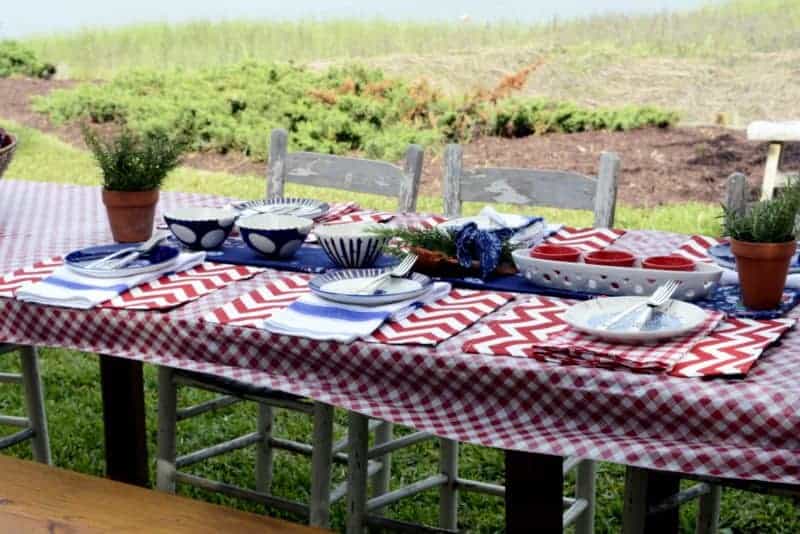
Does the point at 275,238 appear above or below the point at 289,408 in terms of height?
above

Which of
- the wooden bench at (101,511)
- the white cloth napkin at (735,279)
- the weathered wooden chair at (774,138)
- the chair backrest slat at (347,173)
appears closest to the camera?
the wooden bench at (101,511)

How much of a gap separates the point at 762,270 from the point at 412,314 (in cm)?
60

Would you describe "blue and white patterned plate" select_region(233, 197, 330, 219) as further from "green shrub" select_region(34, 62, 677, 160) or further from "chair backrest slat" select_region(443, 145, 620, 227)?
"green shrub" select_region(34, 62, 677, 160)

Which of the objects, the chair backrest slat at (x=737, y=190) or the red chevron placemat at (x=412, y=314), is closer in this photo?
the red chevron placemat at (x=412, y=314)

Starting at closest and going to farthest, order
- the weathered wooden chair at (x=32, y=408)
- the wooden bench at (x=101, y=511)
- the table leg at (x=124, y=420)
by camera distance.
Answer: the wooden bench at (x=101, y=511) < the table leg at (x=124, y=420) < the weathered wooden chair at (x=32, y=408)

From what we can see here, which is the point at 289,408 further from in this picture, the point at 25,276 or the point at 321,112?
the point at 321,112

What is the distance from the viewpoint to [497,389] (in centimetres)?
176

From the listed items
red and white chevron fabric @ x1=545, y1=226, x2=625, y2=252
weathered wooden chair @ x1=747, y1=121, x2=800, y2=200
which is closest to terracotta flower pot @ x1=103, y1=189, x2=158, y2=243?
red and white chevron fabric @ x1=545, y1=226, x2=625, y2=252

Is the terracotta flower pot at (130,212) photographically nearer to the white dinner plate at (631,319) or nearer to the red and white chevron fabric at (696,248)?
the white dinner plate at (631,319)

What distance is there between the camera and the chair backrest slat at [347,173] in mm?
3223

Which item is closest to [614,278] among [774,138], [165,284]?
[165,284]

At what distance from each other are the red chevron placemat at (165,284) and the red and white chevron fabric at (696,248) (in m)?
0.90

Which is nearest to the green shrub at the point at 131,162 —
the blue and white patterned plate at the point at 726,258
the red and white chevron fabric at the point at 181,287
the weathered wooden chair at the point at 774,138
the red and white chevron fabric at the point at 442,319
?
the red and white chevron fabric at the point at 181,287

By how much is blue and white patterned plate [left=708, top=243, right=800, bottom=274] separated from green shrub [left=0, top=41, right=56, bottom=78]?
10.9m
